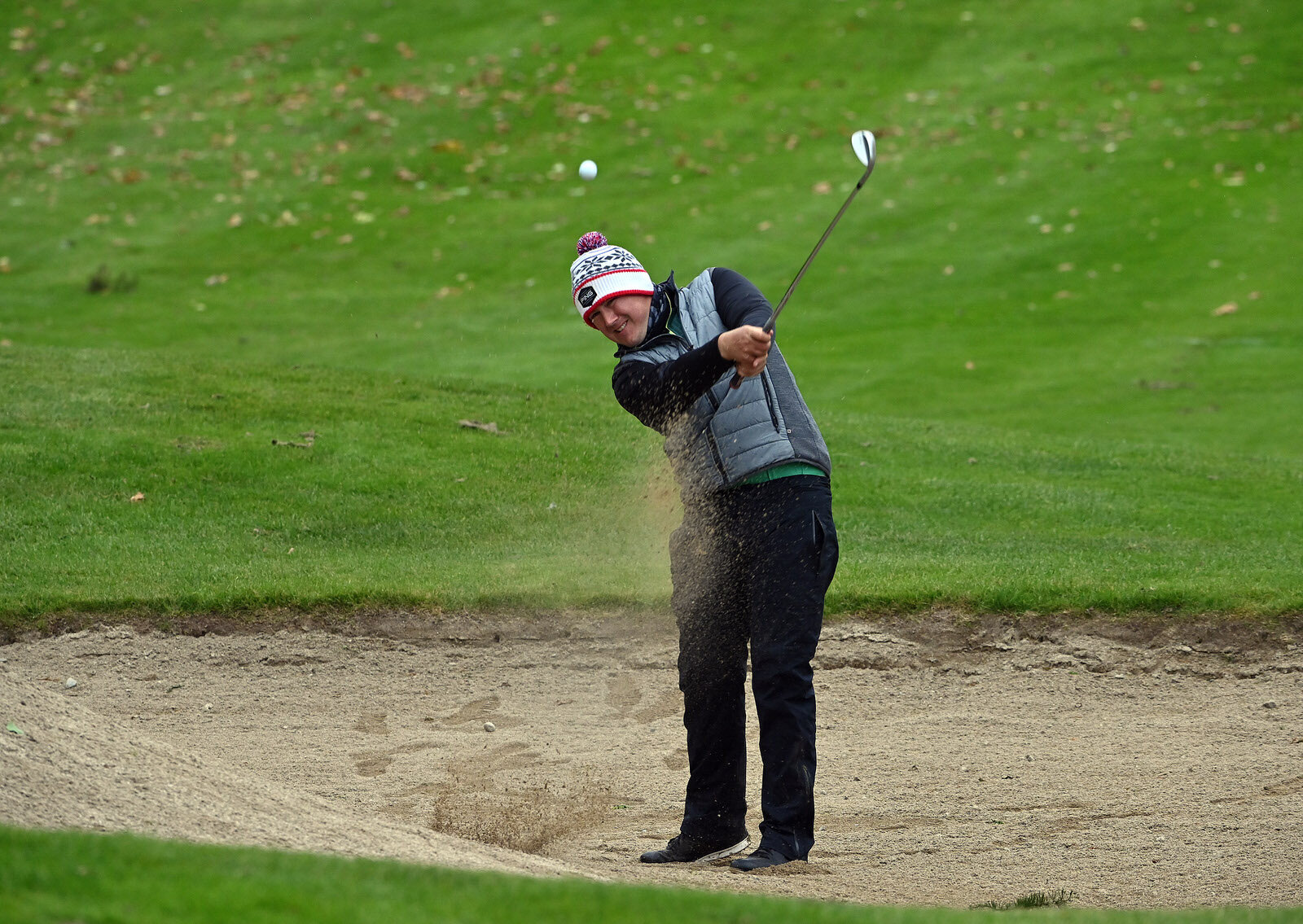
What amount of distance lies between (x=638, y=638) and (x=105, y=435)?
4.78m

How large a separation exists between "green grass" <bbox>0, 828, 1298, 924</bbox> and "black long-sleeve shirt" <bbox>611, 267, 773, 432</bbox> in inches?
66.7

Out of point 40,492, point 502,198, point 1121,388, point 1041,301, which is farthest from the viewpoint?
point 502,198

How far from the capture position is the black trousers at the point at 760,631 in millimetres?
4898

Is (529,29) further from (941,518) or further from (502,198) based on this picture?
(941,518)

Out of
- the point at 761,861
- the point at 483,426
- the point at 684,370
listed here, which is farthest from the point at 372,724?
the point at 483,426

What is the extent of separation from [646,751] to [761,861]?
2004 millimetres

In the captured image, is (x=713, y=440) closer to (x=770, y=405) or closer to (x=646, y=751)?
(x=770, y=405)

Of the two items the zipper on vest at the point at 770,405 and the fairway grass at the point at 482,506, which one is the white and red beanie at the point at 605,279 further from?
the fairway grass at the point at 482,506

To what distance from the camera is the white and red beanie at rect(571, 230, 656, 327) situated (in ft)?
16.6

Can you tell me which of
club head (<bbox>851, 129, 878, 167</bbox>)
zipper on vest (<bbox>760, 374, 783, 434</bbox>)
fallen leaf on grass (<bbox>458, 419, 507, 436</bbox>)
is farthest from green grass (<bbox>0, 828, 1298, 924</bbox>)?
fallen leaf on grass (<bbox>458, 419, 507, 436</bbox>)

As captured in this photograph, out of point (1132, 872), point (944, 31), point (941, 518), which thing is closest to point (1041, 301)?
point (941, 518)

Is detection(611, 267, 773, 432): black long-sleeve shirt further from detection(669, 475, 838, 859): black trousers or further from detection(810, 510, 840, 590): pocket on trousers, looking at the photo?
detection(810, 510, 840, 590): pocket on trousers

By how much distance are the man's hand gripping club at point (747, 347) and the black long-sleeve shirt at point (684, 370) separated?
0.04m

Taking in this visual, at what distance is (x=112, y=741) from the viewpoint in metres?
5.08
